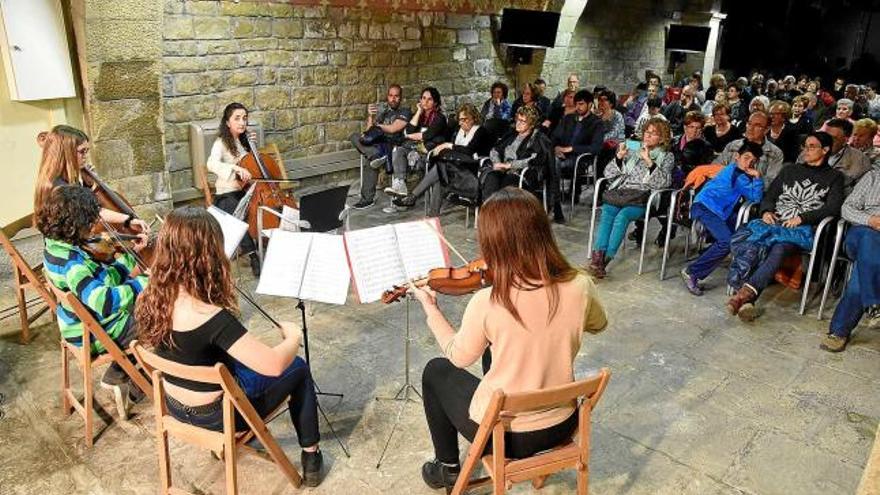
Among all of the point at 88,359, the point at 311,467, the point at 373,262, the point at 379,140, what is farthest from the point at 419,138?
the point at 311,467

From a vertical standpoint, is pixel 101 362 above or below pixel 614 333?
above

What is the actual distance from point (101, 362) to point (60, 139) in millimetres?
1352

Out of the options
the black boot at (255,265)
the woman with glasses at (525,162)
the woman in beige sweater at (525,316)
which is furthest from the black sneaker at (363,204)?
the woman in beige sweater at (525,316)

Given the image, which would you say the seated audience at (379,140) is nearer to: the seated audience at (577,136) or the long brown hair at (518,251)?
the seated audience at (577,136)

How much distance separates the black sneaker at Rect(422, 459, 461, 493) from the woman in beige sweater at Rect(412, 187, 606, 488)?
42cm

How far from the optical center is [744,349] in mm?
3406

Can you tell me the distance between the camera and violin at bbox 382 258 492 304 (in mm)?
2279

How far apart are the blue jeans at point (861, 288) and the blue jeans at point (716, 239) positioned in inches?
28.8

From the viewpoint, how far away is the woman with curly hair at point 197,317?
1896mm

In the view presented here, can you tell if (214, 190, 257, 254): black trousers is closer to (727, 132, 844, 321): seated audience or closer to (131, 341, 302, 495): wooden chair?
(131, 341, 302, 495): wooden chair

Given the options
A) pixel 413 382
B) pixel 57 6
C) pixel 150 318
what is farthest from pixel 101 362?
pixel 57 6

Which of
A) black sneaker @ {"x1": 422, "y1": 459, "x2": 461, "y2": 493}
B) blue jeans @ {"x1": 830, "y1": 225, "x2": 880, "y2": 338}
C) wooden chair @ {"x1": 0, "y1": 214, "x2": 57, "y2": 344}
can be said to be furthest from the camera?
blue jeans @ {"x1": 830, "y1": 225, "x2": 880, "y2": 338}

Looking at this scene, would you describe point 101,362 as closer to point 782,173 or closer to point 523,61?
point 782,173

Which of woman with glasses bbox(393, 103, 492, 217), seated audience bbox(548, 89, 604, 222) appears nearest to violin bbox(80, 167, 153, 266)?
woman with glasses bbox(393, 103, 492, 217)
